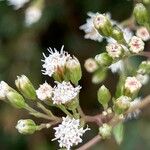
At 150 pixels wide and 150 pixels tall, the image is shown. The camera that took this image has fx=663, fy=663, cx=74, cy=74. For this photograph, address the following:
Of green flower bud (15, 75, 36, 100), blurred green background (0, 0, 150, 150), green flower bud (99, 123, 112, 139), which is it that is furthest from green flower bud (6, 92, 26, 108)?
blurred green background (0, 0, 150, 150)

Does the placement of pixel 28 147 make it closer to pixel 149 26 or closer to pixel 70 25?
pixel 70 25

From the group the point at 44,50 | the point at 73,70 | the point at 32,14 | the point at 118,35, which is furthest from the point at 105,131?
the point at 44,50

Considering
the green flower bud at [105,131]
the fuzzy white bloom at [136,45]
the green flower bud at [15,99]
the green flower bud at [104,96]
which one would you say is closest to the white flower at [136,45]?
the fuzzy white bloom at [136,45]

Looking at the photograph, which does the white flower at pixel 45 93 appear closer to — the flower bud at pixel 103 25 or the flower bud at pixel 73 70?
the flower bud at pixel 73 70

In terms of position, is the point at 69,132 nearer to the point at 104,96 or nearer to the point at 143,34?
the point at 104,96

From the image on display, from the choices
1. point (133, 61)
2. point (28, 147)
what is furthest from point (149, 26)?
point (28, 147)

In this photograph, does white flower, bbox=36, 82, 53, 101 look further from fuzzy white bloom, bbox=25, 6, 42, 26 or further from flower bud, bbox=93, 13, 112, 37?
fuzzy white bloom, bbox=25, 6, 42, 26
